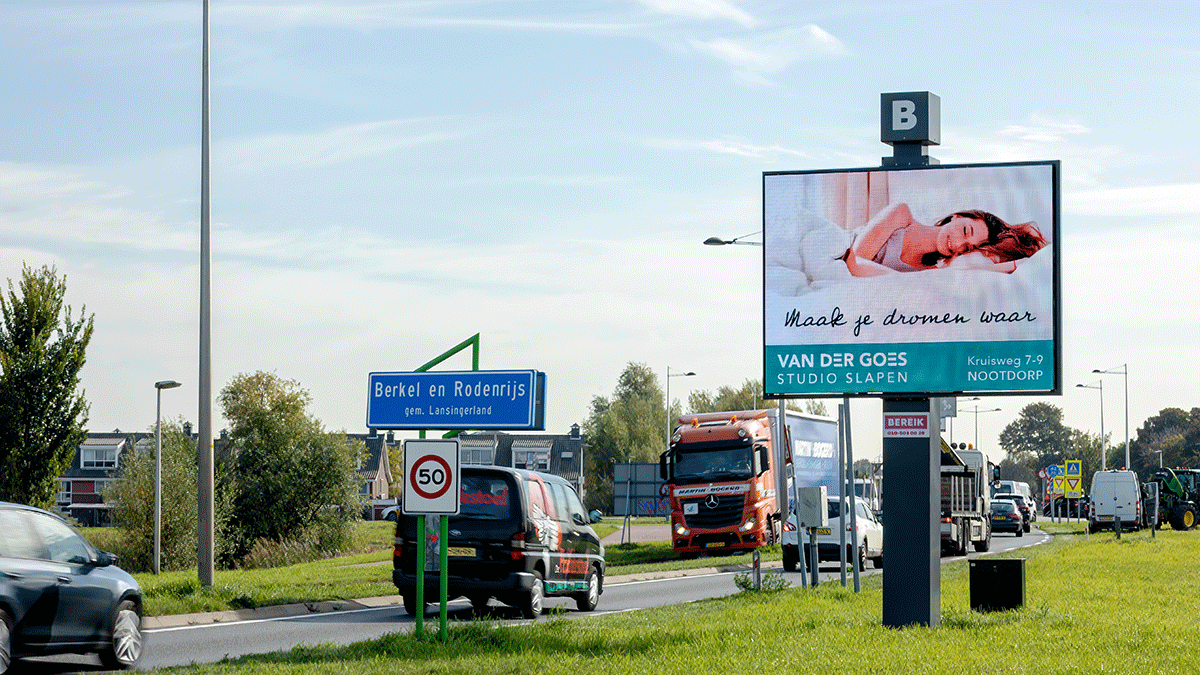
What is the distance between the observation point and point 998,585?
663 inches

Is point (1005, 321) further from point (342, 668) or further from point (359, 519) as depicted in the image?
point (359, 519)

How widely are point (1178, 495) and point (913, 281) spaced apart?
1896 inches

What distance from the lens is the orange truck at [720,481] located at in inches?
1312

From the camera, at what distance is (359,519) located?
5869 cm

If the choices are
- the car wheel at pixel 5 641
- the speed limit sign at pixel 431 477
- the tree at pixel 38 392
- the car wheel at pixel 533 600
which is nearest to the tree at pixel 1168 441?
the tree at pixel 38 392

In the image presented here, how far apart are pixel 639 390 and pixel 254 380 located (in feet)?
228

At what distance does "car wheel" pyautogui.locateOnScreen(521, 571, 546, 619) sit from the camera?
17.9 meters

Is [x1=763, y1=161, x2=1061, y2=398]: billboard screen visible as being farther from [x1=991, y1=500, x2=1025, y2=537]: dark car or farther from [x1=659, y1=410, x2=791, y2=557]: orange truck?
[x1=991, y1=500, x2=1025, y2=537]: dark car

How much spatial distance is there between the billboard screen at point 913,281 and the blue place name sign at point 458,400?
10.7 ft

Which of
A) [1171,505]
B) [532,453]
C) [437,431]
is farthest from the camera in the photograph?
[532,453]

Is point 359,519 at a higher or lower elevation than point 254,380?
lower

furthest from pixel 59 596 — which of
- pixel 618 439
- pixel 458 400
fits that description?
pixel 618 439

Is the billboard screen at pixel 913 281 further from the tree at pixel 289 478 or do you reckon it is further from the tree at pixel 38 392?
the tree at pixel 289 478

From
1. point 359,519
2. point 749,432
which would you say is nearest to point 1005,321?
point 749,432
